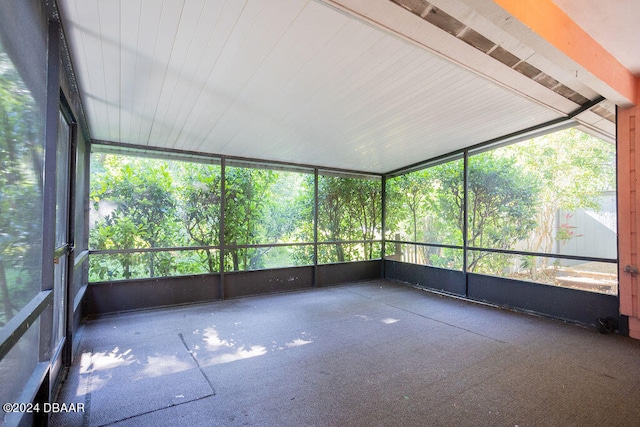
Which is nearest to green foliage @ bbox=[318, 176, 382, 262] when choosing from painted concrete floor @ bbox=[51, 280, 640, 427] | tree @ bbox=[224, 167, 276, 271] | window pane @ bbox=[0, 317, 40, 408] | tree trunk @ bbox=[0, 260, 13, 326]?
tree @ bbox=[224, 167, 276, 271]

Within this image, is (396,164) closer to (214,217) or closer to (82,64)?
(214,217)

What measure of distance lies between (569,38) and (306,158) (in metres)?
4.00

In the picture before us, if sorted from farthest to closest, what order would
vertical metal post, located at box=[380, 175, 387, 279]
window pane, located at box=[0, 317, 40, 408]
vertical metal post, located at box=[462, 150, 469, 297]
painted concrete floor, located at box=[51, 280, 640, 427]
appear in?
vertical metal post, located at box=[380, 175, 387, 279]
vertical metal post, located at box=[462, 150, 469, 297]
painted concrete floor, located at box=[51, 280, 640, 427]
window pane, located at box=[0, 317, 40, 408]

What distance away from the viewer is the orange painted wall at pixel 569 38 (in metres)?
1.90

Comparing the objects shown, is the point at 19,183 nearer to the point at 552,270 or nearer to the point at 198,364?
the point at 198,364

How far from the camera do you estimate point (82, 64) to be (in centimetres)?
242

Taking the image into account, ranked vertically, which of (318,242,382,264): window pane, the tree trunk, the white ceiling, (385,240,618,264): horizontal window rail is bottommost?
(318,242,382,264): window pane

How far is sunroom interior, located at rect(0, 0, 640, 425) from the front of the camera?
6.03 ft

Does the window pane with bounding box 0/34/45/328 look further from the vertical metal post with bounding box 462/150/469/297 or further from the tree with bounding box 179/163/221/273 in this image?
the vertical metal post with bounding box 462/150/469/297

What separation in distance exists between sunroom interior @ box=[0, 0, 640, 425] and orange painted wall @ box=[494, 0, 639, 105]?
20 millimetres

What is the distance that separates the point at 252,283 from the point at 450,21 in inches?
190

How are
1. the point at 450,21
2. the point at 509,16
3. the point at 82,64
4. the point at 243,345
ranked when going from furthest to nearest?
the point at 243,345
the point at 82,64
the point at 450,21
the point at 509,16

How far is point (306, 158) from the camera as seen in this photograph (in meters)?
5.62

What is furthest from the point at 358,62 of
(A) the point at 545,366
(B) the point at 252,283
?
(B) the point at 252,283
